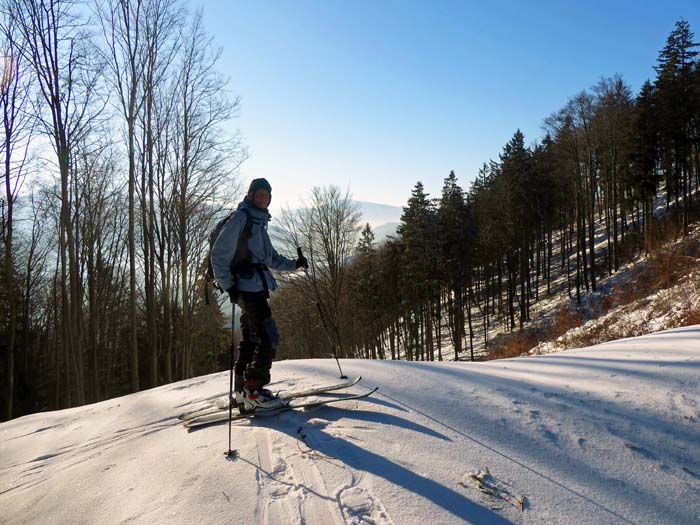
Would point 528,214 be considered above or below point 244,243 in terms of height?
above

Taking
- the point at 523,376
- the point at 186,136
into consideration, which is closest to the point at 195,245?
the point at 186,136

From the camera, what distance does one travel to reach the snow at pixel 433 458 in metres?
2.09

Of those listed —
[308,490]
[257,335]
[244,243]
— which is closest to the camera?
[308,490]

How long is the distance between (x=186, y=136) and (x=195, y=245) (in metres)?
4.14

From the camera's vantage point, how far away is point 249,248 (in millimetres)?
3820

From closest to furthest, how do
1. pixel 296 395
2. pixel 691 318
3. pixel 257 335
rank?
pixel 257 335 < pixel 296 395 < pixel 691 318

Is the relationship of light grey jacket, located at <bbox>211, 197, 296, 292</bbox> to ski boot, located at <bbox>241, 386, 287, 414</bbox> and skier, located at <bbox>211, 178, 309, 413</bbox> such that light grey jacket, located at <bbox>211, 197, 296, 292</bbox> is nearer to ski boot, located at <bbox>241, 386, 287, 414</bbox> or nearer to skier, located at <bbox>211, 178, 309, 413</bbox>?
skier, located at <bbox>211, 178, 309, 413</bbox>

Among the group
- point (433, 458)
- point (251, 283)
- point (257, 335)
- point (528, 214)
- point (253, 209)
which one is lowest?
point (433, 458)

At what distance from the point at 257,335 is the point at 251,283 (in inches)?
22.1

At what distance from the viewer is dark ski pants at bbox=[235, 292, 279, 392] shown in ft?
12.7

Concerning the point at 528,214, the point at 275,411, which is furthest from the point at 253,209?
the point at 528,214

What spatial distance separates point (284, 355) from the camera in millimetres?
44500

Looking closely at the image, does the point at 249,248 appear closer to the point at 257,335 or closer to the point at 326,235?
the point at 257,335

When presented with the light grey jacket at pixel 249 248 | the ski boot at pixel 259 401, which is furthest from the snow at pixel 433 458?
the light grey jacket at pixel 249 248
